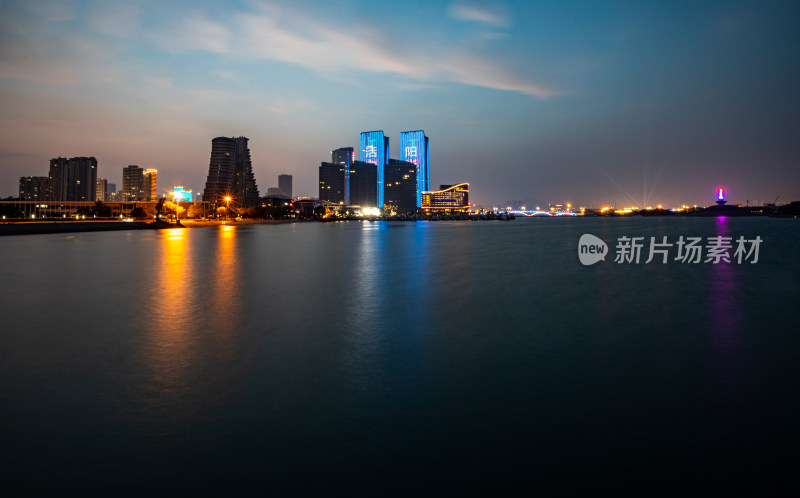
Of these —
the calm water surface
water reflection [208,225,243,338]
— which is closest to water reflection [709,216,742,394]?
the calm water surface

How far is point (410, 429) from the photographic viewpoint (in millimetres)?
6535

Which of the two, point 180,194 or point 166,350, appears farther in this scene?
point 180,194

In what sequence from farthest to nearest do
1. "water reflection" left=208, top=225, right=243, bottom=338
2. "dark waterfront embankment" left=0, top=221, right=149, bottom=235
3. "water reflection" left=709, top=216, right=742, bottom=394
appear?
"dark waterfront embankment" left=0, top=221, right=149, bottom=235 → "water reflection" left=208, top=225, right=243, bottom=338 → "water reflection" left=709, top=216, right=742, bottom=394

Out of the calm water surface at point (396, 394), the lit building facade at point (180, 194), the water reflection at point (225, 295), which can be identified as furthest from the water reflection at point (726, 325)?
the lit building facade at point (180, 194)

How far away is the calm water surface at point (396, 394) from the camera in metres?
5.43

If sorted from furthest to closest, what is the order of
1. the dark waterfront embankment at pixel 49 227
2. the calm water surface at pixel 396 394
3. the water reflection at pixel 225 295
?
the dark waterfront embankment at pixel 49 227
the water reflection at pixel 225 295
the calm water surface at pixel 396 394

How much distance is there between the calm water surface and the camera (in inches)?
214

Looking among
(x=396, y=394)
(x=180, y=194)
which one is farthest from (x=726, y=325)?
(x=180, y=194)

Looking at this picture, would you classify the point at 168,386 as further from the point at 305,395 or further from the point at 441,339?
the point at 441,339

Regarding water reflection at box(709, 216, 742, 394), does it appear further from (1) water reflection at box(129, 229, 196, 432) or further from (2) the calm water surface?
(1) water reflection at box(129, 229, 196, 432)

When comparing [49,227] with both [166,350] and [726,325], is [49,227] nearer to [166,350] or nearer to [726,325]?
[166,350]

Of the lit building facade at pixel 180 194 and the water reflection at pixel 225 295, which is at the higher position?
the lit building facade at pixel 180 194

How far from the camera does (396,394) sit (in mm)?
7875

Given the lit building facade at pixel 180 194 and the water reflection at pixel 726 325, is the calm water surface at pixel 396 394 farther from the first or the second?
the lit building facade at pixel 180 194
